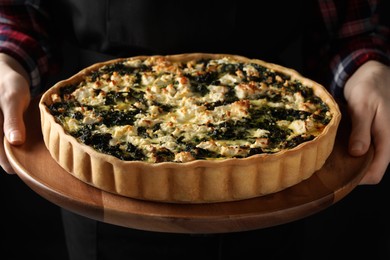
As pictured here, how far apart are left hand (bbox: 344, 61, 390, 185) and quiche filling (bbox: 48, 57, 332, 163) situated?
109mm

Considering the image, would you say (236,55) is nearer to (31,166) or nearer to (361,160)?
(361,160)

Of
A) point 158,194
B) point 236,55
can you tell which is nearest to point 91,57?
point 236,55

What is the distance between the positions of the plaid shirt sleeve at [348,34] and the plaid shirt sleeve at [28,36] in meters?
1.16

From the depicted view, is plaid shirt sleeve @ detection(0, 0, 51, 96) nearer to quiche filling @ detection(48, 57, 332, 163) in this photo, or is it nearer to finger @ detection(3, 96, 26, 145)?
quiche filling @ detection(48, 57, 332, 163)

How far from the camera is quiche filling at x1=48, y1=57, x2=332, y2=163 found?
5.96ft

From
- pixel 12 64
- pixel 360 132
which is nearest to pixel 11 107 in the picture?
pixel 12 64

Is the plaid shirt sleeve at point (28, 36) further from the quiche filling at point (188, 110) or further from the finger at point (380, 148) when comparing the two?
the finger at point (380, 148)

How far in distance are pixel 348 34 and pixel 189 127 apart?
1.02 meters

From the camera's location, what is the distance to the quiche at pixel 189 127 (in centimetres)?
171

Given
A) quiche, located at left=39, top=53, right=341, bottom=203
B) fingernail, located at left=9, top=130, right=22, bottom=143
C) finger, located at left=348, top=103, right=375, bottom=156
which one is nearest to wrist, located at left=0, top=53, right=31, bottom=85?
quiche, located at left=39, top=53, right=341, bottom=203

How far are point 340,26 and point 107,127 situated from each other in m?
1.21

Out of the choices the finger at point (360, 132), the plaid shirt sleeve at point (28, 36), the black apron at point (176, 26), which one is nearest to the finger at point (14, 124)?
the plaid shirt sleeve at point (28, 36)

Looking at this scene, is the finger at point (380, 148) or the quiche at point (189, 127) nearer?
the quiche at point (189, 127)

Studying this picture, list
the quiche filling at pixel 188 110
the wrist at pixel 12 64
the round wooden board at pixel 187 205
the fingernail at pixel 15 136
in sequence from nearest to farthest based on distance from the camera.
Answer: the round wooden board at pixel 187 205 < the quiche filling at pixel 188 110 < the fingernail at pixel 15 136 < the wrist at pixel 12 64
